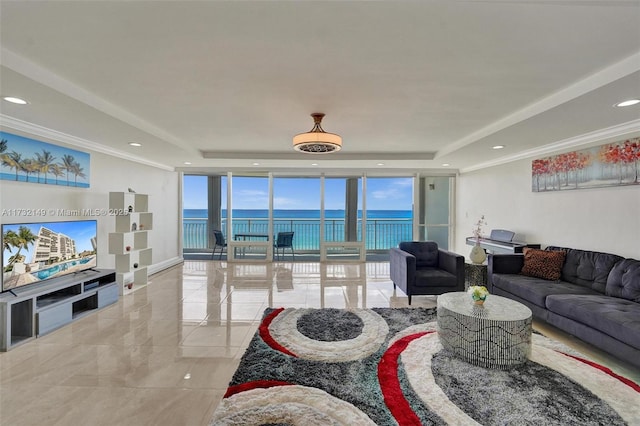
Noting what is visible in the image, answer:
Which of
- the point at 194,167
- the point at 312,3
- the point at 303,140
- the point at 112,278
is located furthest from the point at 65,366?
the point at 194,167

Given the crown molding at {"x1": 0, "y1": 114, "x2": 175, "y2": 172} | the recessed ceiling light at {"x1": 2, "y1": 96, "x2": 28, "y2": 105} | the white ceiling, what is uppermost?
the white ceiling

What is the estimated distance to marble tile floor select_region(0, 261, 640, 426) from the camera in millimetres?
1987

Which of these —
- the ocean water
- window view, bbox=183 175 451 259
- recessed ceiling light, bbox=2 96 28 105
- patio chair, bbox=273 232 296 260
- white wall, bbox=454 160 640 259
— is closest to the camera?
recessed ceiling light, bbox=2 96 28 105

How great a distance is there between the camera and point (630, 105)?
8.85 ft

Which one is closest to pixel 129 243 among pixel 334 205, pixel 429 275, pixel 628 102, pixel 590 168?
pixel 334 205

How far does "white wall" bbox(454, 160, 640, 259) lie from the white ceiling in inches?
31.9

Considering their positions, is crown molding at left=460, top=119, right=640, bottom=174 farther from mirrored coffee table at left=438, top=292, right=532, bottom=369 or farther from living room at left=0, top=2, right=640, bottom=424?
mirrored coffee table at left=438, top=292, right=532, bottom=369

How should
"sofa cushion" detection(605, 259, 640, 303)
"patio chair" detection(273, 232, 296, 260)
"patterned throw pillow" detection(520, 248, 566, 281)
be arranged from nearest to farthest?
"sofa cushion" detection(605, 259, 640, 303) → "patterned throw pillow" detection(520, 248, 566, 281) → "patio chair" detection(273, 232, 296, 260)

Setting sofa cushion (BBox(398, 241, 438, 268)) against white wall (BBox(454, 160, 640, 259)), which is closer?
white wall (BBox(454, 160, 640, 259))

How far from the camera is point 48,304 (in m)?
3.23

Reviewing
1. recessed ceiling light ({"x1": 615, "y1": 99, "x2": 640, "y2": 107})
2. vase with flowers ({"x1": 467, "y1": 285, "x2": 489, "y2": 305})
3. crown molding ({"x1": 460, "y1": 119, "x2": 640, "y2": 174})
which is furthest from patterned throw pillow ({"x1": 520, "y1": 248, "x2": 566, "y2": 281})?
recessed ceiling light ({"x1": 615, "y1": 99, "x2": 640, "y2": 107})

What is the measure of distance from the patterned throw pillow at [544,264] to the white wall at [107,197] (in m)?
6.26

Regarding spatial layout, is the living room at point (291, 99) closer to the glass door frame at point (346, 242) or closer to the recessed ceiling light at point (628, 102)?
the recessed ceiling light at point (628, 102)

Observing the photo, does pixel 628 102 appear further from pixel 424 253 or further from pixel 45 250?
pixel 45 250
